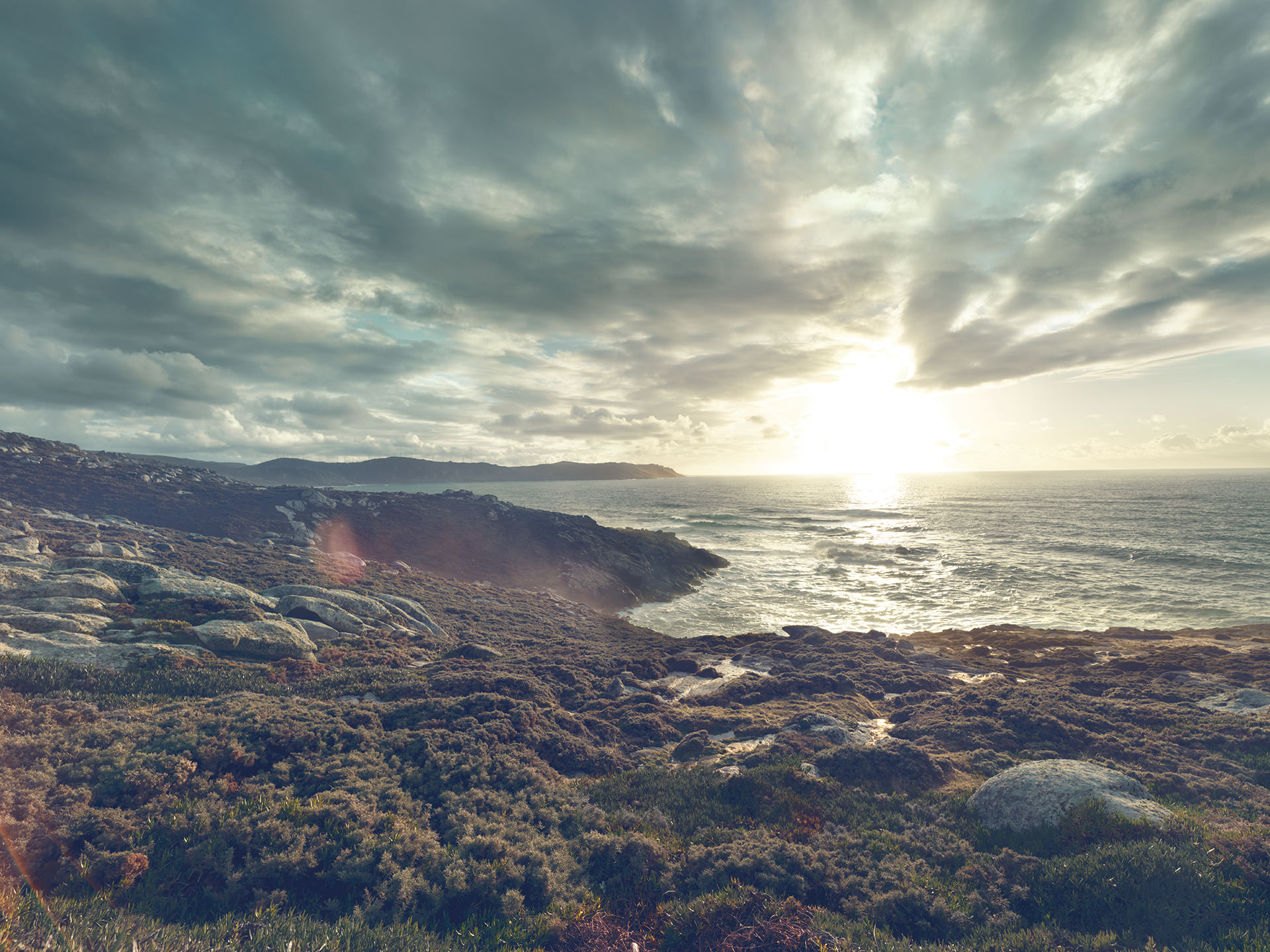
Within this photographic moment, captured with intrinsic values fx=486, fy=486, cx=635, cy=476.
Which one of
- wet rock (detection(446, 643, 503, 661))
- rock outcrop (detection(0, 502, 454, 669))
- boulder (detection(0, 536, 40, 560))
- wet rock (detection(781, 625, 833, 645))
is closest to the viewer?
rock outcrop (detection(0, 502, 454, 669))

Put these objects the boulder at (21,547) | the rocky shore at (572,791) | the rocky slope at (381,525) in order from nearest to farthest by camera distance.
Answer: the rocky shore at (572,791)
the boulder at (21,547)
the rocky slope at (381,525)

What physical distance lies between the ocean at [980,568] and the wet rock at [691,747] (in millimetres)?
24343

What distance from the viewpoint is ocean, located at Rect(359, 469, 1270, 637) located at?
42438 millimetres

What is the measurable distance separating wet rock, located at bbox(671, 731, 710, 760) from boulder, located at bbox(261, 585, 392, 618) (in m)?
18.8

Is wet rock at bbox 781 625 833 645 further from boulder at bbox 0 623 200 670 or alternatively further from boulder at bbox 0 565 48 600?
boulder at bbox 0 565 48 600

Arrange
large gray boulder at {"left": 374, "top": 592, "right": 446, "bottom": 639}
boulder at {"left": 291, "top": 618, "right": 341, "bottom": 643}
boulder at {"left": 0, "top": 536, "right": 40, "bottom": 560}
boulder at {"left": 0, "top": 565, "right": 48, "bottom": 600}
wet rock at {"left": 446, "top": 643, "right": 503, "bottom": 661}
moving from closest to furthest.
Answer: boulder at {"left": 0, "top": 565, "right": 48, "bottom": 600} < boulder at {"left": 0, "top": 536, "right": 40, "bottom": 560} < boulder at {"left": 291, "top": 618, "right": 341, "bottom": 643} < wet rock at {"left": 446, "top": 643, "right": 503, "bottom": 661} < large gray boulder at {"left": 374, "top": 592, "right": 446, "bottom": 639}

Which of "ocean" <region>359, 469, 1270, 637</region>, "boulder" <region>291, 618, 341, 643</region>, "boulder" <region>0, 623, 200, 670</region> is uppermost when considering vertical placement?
"boulder" <region>0, 623, 200, 670</region>

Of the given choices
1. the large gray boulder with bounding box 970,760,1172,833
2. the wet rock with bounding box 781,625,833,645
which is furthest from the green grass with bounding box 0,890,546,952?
the wet rock with bounding box 781,625,833,645

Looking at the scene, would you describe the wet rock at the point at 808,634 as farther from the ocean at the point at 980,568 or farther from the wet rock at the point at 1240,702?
the wet rock at the point at 1240,702

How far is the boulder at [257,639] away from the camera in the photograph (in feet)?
59.9

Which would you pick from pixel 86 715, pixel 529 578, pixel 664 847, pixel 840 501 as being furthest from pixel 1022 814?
pixel 840 501

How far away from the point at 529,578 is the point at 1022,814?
155 feet

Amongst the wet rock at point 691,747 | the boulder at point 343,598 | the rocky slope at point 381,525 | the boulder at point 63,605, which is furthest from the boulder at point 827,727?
the rocky slope at point 381,525

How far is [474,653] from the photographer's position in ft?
74.8
